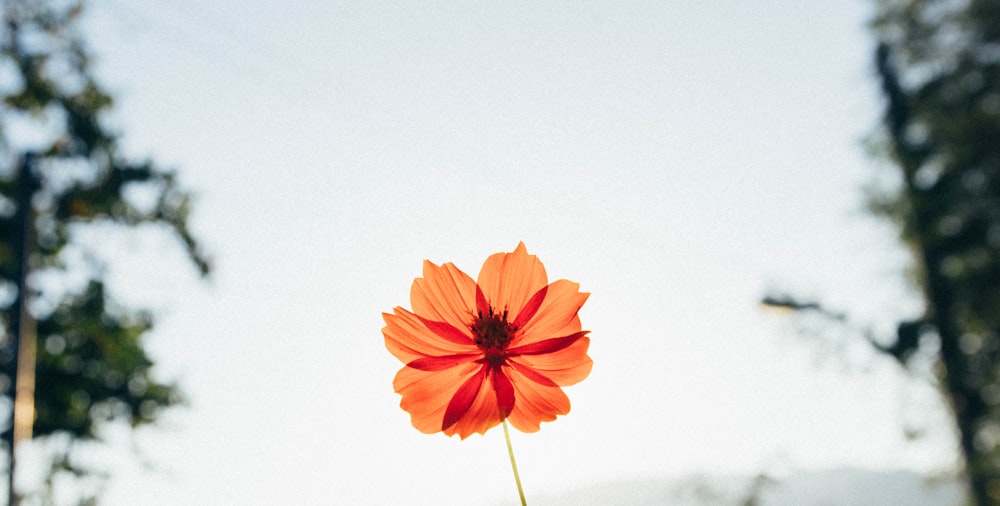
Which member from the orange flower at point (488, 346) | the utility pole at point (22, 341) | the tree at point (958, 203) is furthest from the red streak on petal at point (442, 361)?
the tree at point (958, 203)

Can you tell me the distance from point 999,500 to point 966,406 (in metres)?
→ 1.18

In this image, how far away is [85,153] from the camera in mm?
9414

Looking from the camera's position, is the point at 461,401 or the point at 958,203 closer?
the point at 461,401

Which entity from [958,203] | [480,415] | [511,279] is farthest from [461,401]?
[958,203]

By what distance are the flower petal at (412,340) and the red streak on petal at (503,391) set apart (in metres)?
0.05

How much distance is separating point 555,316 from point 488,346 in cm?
6

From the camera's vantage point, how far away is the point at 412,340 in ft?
1.83

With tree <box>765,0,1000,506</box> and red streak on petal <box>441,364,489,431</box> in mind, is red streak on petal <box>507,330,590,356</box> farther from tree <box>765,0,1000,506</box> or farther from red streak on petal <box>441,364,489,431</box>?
tree <box>765,0,1000,506</box>

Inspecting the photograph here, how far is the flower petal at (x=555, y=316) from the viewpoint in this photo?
542 mm

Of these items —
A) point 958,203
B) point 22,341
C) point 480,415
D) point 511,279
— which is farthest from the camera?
point 958,203

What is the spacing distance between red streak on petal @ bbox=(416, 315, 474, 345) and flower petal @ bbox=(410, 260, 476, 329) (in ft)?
0.04

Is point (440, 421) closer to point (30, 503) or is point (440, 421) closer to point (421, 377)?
point (421, 377)

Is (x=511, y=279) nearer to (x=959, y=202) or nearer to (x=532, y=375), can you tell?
(x=532, y=375)

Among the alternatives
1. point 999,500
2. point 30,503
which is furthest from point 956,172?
point 30,503
